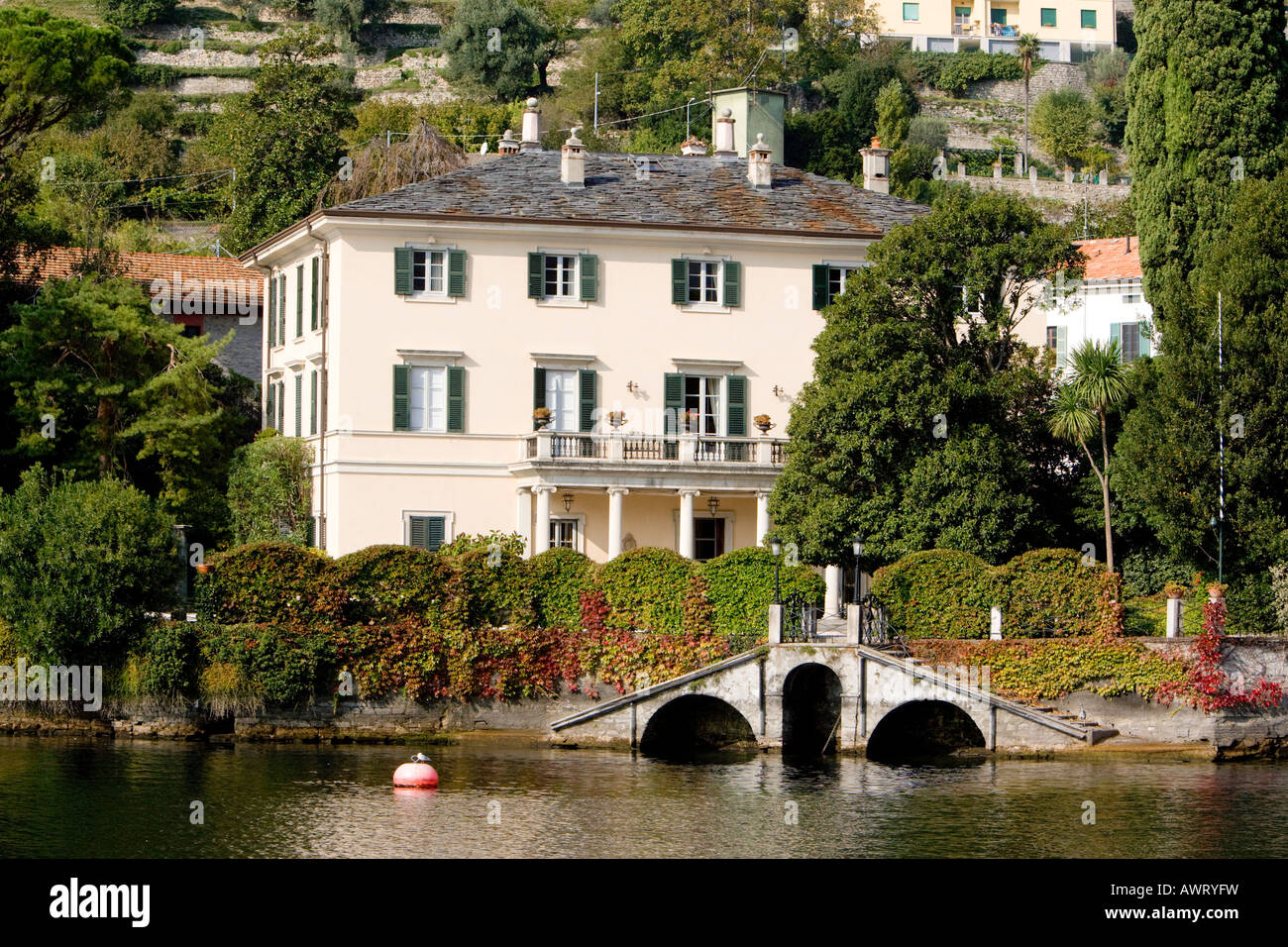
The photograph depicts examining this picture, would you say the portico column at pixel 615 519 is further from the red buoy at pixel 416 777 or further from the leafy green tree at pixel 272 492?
the red buoy at pixel 416 777

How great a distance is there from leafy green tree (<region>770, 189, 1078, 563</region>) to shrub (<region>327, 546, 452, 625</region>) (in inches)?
329

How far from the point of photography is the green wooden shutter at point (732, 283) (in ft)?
167

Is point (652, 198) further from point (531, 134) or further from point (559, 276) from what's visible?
point (531, 134)

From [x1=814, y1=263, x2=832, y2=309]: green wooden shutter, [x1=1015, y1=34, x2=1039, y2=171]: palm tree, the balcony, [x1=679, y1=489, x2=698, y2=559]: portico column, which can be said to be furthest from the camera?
[x1=1015, y1=34, x2=1039, y2=171]: palm tree

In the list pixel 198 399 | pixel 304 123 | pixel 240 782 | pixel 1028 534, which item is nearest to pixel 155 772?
pixel 240 782

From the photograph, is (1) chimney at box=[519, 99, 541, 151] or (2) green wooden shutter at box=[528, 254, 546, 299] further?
(1) chimney at box=[519, 99, 541, 151]

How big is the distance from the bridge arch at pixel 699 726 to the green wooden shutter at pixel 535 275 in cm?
1173

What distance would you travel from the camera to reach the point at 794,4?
4021 inches

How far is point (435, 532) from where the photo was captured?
48531 mm

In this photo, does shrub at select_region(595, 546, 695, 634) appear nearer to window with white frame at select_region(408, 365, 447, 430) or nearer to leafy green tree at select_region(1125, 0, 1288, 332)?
window with white frame at select_region(408, 365, 447, 430)

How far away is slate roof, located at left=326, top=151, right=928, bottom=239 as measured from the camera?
1965 inches

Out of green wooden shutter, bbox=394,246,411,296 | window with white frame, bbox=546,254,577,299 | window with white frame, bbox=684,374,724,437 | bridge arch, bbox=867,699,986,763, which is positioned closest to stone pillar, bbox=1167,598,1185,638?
bridge arch, bbox=867,699,986,763

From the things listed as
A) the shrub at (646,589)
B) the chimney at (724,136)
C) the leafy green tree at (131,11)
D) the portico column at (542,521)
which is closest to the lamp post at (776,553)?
the shrub at (646,589)

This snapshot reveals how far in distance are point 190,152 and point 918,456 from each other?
63.0 metres
